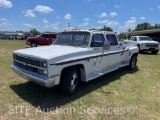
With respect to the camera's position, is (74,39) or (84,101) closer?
(84,101)

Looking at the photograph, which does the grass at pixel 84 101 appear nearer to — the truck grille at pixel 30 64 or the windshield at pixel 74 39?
the truck grille at pixel 30 64

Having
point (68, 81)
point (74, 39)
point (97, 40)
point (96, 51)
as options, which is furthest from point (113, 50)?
point (68, 81)

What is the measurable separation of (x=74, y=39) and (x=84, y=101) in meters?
2.23

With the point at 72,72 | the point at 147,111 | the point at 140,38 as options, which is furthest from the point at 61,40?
the point at 140,38

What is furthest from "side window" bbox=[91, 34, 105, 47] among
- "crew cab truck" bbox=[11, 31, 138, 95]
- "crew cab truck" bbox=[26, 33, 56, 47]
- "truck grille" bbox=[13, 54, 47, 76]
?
"crew cab truck" bbox=[26, 33, 56, 47]

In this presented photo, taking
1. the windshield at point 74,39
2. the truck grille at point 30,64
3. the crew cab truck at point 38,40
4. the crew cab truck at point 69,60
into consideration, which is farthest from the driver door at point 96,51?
the crew cab truck at point 38,40

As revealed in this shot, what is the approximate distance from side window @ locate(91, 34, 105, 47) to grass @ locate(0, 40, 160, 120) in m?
1.41

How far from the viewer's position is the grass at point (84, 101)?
4.30 m

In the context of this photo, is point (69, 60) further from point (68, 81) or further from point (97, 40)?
point (97, 40)

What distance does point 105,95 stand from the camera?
219 inches

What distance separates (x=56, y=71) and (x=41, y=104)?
939mm

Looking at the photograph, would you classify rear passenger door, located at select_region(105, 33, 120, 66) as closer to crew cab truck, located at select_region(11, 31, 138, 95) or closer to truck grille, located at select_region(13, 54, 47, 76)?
crew cab truck, located at select_region(11, 31, 138, 95)

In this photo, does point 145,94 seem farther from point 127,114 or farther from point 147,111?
point 127,114

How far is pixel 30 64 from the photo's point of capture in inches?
196
